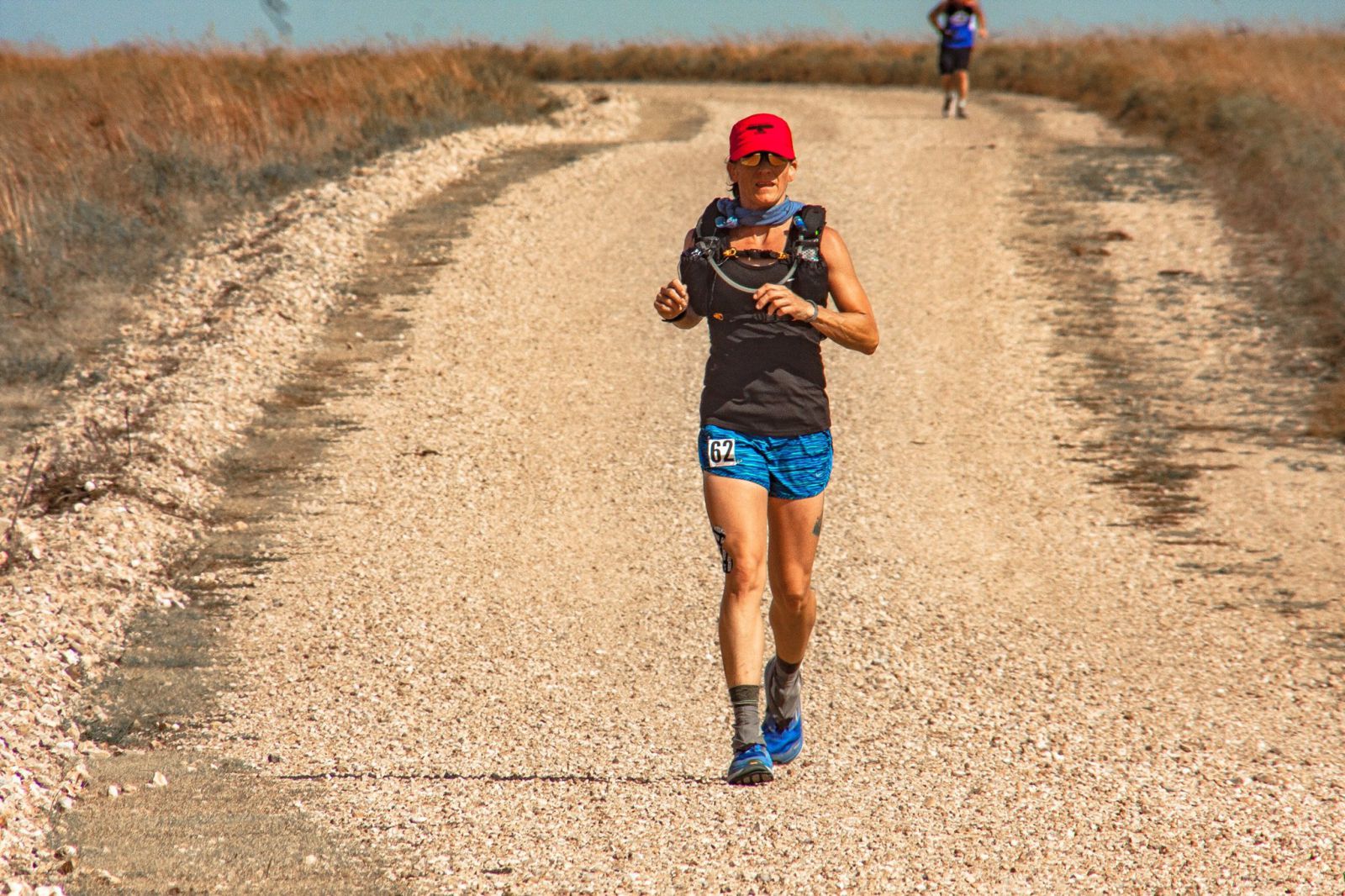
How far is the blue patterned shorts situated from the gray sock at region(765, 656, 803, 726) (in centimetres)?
87

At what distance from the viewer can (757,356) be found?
4777 mm

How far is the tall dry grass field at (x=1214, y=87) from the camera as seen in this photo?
45.3 ft

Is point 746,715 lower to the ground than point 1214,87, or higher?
lower

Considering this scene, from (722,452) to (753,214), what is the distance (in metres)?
0.92

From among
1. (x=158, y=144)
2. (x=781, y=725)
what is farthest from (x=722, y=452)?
(x=158, y=144)

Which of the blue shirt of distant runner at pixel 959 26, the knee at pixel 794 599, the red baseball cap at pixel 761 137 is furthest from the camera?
the blue shirt of distant runner at pixel 959 26

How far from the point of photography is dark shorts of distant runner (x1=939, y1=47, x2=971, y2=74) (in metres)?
20.8

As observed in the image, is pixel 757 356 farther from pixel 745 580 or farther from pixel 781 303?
pixel 745 580

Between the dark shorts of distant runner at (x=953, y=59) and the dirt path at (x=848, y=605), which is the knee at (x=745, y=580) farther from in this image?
the dark shorts of distant runner at (x=953, y=59)

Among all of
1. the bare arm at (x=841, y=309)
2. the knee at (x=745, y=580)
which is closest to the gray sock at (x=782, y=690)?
the knee at (x=745, y=580)

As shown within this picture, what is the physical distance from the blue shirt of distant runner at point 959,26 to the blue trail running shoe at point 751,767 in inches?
715

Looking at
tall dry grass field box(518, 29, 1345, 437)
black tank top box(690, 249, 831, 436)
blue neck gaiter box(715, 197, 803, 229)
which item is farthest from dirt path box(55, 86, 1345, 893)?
blue neck gaiter box(715, 197, 803, 229)

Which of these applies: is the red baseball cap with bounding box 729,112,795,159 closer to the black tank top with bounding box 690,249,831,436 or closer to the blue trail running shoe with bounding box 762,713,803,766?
the black tank top with bounding box 690,249,831,436

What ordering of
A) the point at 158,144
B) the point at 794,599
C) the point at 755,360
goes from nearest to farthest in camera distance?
the point at 755,360
the point at 794,599
the point at 158,144
